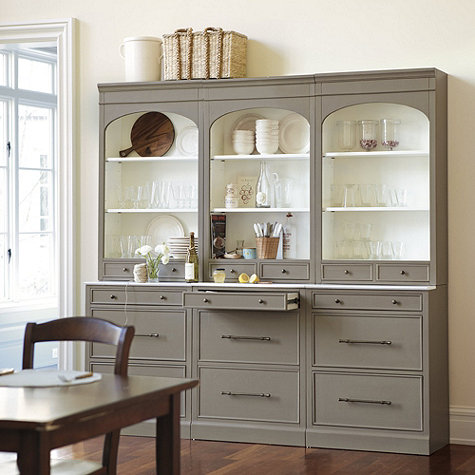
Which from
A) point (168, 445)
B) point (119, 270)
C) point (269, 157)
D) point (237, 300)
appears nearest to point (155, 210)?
point (119, 270)

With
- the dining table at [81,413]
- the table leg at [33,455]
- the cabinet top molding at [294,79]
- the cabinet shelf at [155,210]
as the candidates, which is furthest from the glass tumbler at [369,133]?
the table leg at [33,455]

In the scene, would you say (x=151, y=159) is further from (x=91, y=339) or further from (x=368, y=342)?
(x=91, y=339)

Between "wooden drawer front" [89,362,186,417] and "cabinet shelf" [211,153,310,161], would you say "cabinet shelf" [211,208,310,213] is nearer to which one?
"cabinet shelf" [211,153,310,161]

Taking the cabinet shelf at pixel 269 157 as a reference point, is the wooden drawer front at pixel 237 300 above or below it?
below

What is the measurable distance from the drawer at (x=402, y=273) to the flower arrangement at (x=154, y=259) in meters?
1.21

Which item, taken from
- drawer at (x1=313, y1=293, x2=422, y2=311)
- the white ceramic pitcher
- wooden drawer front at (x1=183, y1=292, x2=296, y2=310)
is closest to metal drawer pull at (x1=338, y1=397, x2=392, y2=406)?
drawer at (x1=313, y1=293, x2=422, y2=311)

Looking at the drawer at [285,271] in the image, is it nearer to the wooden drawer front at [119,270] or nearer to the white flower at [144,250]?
the white flower at [144,250]

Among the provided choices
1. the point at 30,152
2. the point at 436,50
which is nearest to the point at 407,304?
the point at 436,50

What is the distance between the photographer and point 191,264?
4.92 m

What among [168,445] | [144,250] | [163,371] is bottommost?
[163,371]

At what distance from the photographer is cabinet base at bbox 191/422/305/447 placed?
467 cm

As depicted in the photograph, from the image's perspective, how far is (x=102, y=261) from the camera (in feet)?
16.9

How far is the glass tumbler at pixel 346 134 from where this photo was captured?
4.84m

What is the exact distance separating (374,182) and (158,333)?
149 cm
